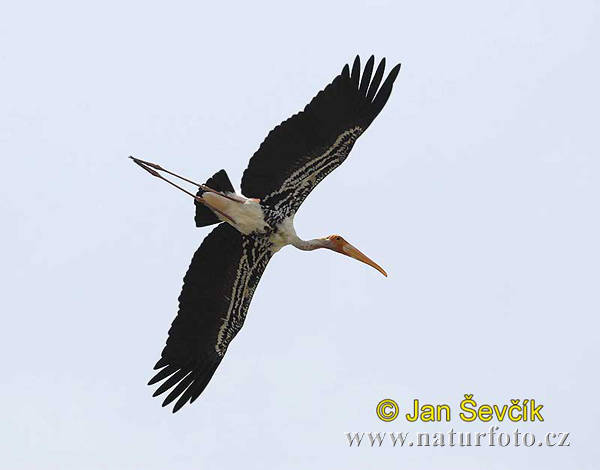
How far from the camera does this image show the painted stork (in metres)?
24.5

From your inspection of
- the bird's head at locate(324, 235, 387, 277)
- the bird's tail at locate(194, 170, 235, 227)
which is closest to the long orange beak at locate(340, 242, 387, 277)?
the bird's head at locate(324, 235, 387, 277)

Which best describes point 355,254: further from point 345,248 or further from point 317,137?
point 317,137

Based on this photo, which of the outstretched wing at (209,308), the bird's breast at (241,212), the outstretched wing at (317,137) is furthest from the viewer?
the outstretched wing at (209,308)

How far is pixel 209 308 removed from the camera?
85.8ft

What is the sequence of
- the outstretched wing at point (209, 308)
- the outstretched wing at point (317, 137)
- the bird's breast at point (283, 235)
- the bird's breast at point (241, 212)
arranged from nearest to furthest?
the outstretched wing at point (317, 137)
the bird's breast at point (241, 212)
the bird's breast at point (283, 235)
the outstretched wing at point (209, 308)

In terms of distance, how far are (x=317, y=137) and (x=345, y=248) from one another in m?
2.80

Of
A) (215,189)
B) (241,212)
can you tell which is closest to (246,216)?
(241,212)

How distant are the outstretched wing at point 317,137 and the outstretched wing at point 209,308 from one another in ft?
3.72

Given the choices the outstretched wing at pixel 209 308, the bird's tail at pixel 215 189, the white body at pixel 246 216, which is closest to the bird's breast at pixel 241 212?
the white body at pixel 246 216

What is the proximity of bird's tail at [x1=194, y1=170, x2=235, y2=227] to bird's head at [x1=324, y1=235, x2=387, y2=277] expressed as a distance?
7.52 ft

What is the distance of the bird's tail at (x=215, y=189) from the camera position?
25297 mm

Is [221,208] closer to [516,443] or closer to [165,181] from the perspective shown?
[165,181]

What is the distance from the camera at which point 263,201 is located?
1005 inches

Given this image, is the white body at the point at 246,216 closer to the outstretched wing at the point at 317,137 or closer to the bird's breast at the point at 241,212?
the bird's breast at the point at 241,212
